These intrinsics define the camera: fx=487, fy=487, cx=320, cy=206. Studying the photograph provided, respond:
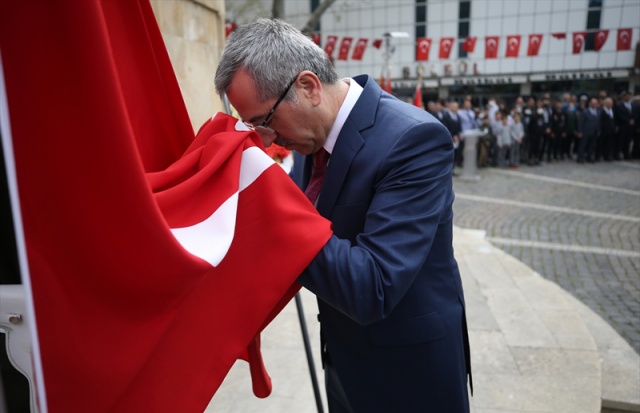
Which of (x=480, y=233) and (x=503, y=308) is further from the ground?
(x=503, y=308)

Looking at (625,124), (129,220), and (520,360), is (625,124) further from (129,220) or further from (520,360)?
(129,220)

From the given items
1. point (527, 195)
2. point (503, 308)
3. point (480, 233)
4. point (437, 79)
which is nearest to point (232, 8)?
point (437, 79)

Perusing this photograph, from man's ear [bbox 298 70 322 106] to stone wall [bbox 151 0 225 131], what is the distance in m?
2.02

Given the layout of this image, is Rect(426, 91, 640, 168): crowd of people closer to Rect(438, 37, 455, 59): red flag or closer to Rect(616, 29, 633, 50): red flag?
Rect(438, 37, 455, 59): red flag

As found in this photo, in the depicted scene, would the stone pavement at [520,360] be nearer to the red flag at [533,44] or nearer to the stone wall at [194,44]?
the stone wall at [194,44]

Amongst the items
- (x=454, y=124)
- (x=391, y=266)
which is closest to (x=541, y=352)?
(x=391, y=266)

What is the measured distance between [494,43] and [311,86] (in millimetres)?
28164

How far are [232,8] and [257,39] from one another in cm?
2126

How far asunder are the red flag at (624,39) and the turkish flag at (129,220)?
28677 mm

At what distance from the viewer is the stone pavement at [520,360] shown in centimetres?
284

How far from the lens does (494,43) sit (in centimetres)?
2648

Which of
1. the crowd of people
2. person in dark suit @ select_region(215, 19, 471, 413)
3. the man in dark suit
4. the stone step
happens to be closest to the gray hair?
person in dark suit @ select_region(215, 19, 471, 413)

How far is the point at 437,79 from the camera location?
29.2m

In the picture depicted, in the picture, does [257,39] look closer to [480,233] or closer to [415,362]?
[415,362]
